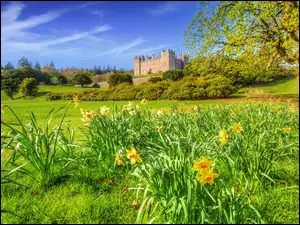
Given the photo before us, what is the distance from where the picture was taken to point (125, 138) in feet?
9.43

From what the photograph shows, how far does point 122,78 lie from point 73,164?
797cm

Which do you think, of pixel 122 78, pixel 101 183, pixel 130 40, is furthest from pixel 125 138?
pixel 122 78

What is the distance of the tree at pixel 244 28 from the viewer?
7066 millimetres

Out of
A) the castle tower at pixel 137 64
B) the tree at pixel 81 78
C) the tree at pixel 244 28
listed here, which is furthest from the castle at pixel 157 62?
the tree at pixel 244 28

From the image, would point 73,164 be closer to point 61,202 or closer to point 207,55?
point 61,202

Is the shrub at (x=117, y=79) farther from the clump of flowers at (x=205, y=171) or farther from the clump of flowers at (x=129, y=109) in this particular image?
the clump of flowers at (x=205, y=171)

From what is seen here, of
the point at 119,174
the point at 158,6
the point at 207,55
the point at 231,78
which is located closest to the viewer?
the point at 158,6

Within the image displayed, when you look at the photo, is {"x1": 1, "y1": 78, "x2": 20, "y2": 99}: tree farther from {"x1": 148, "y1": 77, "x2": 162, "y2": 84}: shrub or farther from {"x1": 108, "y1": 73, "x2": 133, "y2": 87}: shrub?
{"x1": 148, "y1": 77, "x2": 162, "y2": 84}: shrub

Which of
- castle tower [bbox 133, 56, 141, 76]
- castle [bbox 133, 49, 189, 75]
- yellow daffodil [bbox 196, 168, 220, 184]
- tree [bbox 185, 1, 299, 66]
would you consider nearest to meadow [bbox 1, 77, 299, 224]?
yellow daffodil [bbox 196, 168, 220, 184]

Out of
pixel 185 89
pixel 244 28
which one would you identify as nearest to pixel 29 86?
pixel 244 28

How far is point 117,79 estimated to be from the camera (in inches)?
400

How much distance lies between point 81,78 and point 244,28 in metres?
6.33

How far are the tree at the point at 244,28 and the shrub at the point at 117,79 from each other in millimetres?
3645

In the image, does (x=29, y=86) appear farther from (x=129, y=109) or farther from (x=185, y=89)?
(x=185, y=89)
